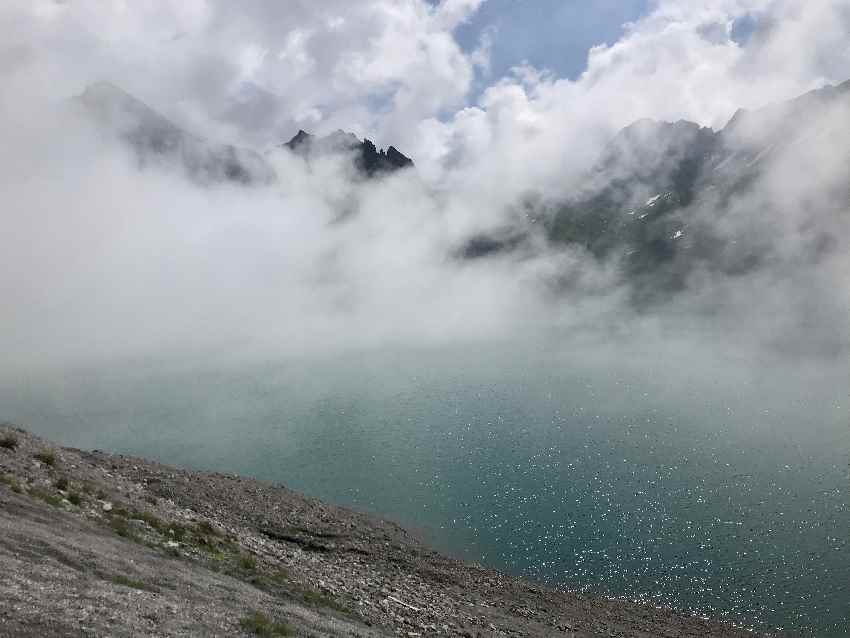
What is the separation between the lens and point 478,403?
423 feet

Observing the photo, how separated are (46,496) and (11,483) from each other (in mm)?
1742

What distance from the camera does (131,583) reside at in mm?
21812

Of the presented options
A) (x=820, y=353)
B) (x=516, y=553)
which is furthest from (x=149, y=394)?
(x=820, y=353)

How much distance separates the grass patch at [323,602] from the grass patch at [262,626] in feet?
19.2

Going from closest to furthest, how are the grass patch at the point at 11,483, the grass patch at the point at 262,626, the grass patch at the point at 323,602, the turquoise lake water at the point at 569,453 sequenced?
the grass patch at the point at 262,626, the grass patch at the point at 11,483, the grass patch at the point at 323,602, the turquoise lake water at the point at 569,453

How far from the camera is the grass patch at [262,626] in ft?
69.7

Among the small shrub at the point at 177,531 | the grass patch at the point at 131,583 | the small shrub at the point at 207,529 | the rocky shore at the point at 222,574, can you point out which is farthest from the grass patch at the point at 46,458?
the grass patch at the point at 131,583

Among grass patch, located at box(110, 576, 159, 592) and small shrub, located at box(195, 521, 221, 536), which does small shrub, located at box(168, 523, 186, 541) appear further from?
grass patch, located at box(110, 576, 159, 592)

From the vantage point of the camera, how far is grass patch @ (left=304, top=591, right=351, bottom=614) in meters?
28.4

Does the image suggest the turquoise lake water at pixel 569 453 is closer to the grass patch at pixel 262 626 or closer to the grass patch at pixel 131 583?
the grass patch at pixel 262 626

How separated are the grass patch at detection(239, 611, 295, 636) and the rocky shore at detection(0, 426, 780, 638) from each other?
2.9 inches

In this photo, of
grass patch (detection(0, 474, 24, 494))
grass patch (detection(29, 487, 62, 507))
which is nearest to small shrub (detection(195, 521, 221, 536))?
grass patch (detection(29, 487, 62, 507))

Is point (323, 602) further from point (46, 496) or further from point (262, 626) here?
point (46, 496)

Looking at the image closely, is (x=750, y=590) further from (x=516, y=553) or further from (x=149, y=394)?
(x=149, y=394)
